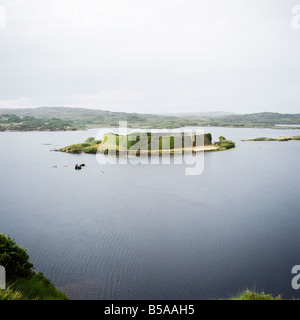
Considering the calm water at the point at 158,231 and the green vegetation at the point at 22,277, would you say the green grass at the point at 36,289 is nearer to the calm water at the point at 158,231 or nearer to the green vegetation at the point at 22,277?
the green vegetation at the point at 22,277

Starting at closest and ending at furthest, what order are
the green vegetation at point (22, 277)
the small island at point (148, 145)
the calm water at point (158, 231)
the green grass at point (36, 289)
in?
the green grass at point (36, 289), the green vegetation at point (22, 277), the calm water at point (158, 231), the small island at point (148, 145)

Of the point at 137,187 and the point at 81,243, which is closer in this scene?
the point at 81,243

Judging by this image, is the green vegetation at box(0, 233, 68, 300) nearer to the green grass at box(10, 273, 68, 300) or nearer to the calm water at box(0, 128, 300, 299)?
the green grass at box(10, 273, 68, 300)

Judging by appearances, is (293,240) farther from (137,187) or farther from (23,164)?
(23,164)

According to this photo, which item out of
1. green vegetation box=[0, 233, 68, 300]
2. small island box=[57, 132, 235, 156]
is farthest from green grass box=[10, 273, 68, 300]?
small island box=[57, 132, 235, 156]

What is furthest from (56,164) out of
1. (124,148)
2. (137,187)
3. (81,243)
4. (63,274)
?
(63,274)

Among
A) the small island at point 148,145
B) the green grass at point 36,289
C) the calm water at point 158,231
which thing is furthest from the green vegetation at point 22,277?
the small island at point 148,145
